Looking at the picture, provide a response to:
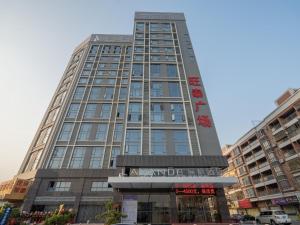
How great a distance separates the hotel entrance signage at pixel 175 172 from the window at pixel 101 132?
15.6 metres

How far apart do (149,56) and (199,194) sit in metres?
28.1

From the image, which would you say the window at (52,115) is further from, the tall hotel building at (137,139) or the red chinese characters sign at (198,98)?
the red chinese characters sign at (198,98)

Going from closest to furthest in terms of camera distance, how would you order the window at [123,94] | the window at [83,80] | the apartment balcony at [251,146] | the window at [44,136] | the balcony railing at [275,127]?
1. the window at [44,136]
2. the balcony railing at [275,127]
3. the window at [123,94]
4. the window at [83,80]
5. the apartment balcony at [251,146]

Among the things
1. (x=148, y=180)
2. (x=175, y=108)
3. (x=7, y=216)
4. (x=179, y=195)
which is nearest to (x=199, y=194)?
(x=179, y=195)

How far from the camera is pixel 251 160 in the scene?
5341 centimetres

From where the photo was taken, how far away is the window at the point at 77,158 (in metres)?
34.0

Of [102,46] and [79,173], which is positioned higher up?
[102,46]

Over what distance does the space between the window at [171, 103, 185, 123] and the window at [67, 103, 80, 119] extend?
20.9 meters

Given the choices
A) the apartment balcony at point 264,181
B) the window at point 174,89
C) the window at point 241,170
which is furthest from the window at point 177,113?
A: the window at point 241,170

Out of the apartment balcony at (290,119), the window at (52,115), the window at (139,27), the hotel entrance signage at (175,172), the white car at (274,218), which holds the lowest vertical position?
the white car at (274,218)

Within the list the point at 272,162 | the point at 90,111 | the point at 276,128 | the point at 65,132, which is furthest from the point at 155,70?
the point at 272,162

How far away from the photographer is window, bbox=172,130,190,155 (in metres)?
27.3

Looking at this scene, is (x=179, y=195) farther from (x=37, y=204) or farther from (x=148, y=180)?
(x=37, y=204)

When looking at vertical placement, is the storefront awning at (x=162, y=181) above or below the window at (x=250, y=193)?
below
